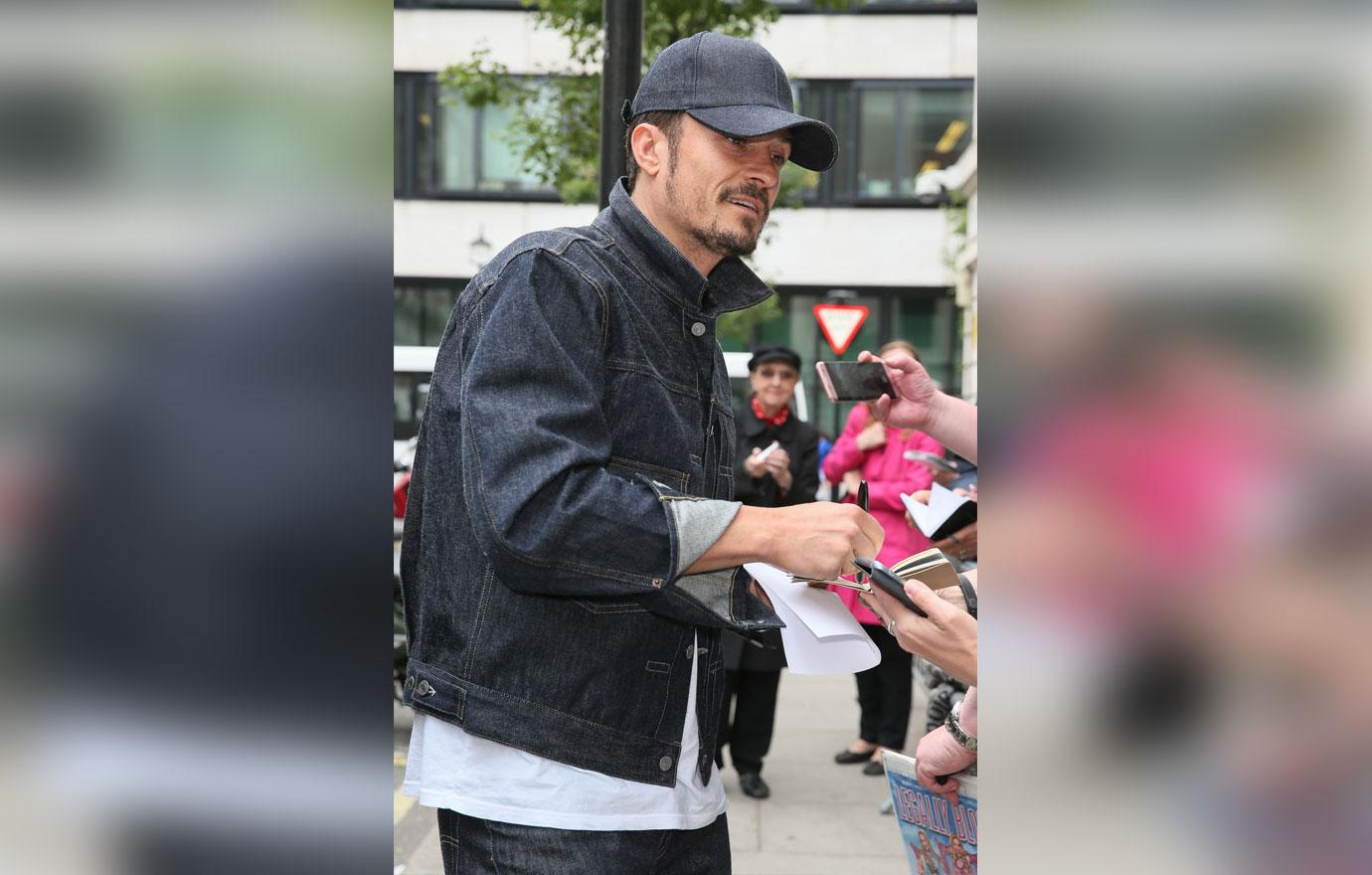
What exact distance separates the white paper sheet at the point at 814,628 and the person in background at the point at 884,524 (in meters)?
3.79

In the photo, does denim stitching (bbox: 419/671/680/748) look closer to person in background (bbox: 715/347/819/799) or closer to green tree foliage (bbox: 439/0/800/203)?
person in background (bbox: 715/347/819/799)

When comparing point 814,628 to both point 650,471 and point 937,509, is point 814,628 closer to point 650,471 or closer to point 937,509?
point 650,471

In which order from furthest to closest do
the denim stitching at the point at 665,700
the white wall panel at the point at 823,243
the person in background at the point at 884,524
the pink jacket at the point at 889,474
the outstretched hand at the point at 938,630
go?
the white wall panel at the point at 823,243 → the person in background at the point at 884,524 → the pink jacket at the point at 889,474 → the denim stitching at the point at 665,700 → the outstretched hand at the point at 938,630

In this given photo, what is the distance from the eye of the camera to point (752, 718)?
584 cm

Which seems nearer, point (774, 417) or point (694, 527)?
point (694, 527)

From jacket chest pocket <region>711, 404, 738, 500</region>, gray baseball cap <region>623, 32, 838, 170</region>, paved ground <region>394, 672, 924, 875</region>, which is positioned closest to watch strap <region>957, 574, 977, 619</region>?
jacket chest pocket <region>711, 404, 738, 500</region>

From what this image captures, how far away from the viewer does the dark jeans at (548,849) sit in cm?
174

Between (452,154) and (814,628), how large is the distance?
78.0ft

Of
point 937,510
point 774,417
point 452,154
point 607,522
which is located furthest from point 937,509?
point 452,154

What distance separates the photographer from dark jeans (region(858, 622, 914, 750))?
6.09m

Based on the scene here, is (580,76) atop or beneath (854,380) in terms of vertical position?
atop

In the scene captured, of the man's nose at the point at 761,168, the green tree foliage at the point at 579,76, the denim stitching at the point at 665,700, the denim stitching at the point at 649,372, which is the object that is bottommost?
the denim stitching at the point at 665,700

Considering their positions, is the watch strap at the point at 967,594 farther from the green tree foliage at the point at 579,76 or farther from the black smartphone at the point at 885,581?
the green tree foliage at the point at 579,76

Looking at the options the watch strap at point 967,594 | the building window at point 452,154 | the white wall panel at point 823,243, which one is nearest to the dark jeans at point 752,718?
the watch strap at point 967,594
